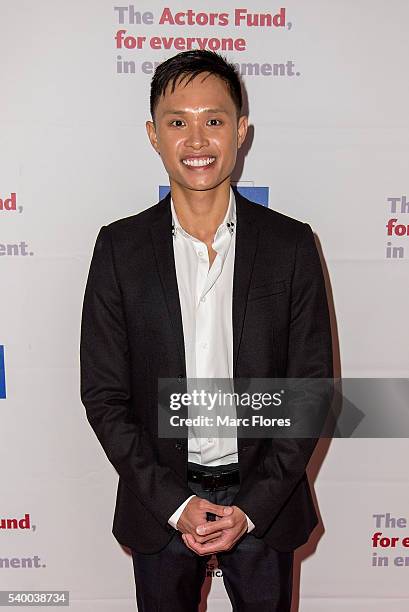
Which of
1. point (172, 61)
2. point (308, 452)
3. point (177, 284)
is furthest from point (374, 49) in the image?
point (308, 452)

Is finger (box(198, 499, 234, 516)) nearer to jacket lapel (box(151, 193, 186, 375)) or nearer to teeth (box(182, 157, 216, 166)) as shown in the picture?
jacket lapel (box(151, 193, 186, 375))

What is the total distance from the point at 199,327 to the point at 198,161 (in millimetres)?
430

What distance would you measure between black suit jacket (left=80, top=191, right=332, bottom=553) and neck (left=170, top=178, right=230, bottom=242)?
0.04m

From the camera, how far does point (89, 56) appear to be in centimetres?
220

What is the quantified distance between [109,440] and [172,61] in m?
1.00

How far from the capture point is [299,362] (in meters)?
1.78

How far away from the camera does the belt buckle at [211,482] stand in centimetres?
181

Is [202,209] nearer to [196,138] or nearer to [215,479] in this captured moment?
[196,138]

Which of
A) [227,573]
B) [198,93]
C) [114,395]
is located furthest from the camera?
[227,573]

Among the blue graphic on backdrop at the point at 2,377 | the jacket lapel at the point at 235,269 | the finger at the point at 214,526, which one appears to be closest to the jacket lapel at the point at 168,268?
the jacket lapel at the point at 235,269

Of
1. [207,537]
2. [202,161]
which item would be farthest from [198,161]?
[207,537]

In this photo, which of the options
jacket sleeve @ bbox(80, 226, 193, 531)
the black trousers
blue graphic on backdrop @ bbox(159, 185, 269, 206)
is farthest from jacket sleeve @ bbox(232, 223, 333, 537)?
blue graphic on backdrop @ bbox(159, 185, 269, 206)

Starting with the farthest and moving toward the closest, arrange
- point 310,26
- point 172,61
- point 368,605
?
point 368,605
point 310,26
point 172,61

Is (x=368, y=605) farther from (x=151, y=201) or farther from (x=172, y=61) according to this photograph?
(x=172, y=61)
